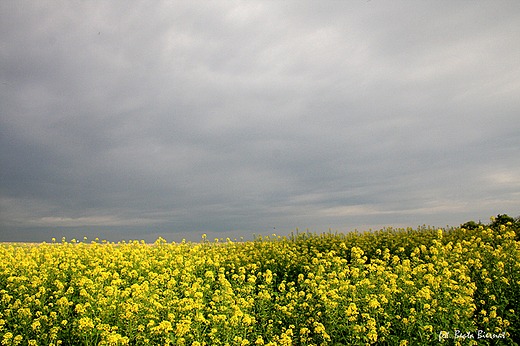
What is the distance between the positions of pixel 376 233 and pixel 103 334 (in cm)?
1242

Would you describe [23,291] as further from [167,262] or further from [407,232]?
[407,232]

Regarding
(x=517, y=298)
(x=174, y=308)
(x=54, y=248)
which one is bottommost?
(x=517, y=298)

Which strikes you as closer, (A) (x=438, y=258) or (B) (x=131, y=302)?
(B) (x=131, y=302)

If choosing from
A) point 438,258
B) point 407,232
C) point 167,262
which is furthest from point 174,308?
point 407,232

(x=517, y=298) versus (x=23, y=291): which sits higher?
(x=23, y=291)

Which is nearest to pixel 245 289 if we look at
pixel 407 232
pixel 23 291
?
pixel 23 291

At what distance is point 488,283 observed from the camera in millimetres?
7609

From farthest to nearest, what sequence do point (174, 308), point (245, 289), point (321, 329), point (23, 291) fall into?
1. point (245, 289)
2. point (23, 291)
3. point (174, 308)
4. point (321, 329)

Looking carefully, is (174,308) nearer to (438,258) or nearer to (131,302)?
(131,302)

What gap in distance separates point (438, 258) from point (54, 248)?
11.1 metres

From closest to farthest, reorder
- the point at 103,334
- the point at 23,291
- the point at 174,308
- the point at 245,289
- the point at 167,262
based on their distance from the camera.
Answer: the point at 103,334, the point at 174,308, the point at 23,291, the point at 245,289, the point at 167,262

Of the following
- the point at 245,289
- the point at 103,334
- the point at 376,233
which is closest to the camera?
the point at 103,334

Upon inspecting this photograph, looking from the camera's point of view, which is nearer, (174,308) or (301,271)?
(174,308)

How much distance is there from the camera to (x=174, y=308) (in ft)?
19.3
